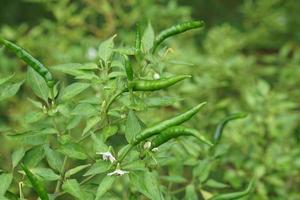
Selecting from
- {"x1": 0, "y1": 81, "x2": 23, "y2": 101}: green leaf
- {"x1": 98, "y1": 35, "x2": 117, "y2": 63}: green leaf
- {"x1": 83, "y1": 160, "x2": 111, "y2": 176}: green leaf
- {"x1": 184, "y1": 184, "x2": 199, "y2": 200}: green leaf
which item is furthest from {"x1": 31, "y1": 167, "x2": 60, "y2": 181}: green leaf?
{"x1": 184, "y1": 184, "x2": 199, "y2": 200}: green leaf

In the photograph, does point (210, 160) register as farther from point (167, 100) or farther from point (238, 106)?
point (238, 106)

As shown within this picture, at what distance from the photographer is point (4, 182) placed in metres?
1.39

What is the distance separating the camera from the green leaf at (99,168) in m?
1.35

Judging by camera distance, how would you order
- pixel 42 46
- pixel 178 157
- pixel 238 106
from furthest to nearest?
1. pixel 42 46
2. pixel 238 106
3. pixel 178 157

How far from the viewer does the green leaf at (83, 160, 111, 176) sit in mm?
1348

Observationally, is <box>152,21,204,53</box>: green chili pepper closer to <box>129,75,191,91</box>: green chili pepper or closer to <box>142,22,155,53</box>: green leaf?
<box>142,22,155,53</box>: green leaf

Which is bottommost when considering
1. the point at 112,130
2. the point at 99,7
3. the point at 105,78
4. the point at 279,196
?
the point at 279,196

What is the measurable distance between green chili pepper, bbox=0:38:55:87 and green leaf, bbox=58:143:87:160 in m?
0.15

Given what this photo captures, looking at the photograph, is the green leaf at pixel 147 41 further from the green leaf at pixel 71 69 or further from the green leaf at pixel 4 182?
the green leaf at pixel 4 182

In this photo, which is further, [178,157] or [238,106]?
[238,106]

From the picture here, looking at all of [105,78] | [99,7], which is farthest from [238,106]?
[105,78]

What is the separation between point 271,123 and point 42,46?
4.66 feet

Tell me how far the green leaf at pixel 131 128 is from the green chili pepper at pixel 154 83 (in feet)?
0.24

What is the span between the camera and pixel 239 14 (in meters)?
5.25
